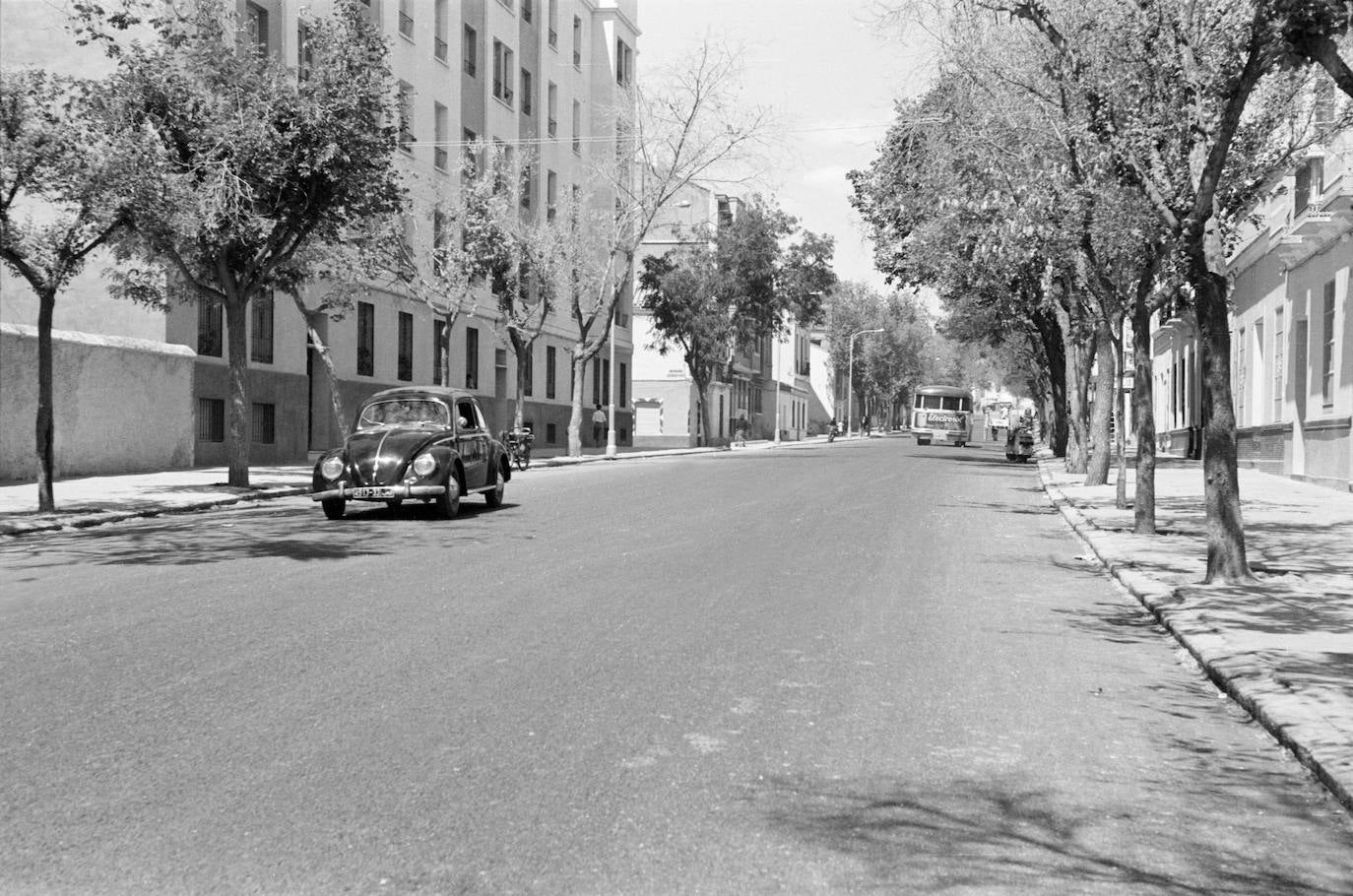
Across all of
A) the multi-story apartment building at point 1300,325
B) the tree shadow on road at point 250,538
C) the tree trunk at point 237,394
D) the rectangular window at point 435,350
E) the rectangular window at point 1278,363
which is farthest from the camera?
the rectangular window at point 435,350

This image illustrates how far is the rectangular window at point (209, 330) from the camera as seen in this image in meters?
28.2

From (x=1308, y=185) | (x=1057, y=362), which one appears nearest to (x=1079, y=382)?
(x=1308, y=185)

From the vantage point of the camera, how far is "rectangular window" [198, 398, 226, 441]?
28531 mm

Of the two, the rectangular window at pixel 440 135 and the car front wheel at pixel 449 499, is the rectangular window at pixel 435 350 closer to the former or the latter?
the rectangular window at pixel 440 135

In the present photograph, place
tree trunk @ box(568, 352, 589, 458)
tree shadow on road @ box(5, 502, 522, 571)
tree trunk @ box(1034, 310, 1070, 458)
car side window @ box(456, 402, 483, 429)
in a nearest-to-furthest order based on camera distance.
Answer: tree shadow on road @ box(5, 502, 522, 571)
car side window @ box(456, 402, 483, 429)
tree trunk @ box(1034, 310, 1070, 458)
tree trunk @ box(568, 352, 589, 458)

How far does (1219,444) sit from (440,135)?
32853 mm

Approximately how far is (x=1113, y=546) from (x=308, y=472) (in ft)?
57.9

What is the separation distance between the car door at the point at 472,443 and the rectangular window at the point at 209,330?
12088mm

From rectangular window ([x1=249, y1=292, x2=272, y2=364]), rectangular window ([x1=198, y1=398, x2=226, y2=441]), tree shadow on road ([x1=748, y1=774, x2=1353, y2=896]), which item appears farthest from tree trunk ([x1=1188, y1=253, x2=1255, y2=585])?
rectangular window ([x1=249, y1=292, x2=272, y2=364])

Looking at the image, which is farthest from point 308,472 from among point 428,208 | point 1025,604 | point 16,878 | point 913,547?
point 16,878

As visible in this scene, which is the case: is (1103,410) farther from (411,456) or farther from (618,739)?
(618,739)

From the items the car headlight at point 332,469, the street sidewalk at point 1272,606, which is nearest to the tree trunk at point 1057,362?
the street sidewalk at point 1272,606

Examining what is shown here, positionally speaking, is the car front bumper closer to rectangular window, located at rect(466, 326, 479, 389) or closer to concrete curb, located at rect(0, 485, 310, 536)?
concrete curb, located at rect(0, 485, 310, 536)

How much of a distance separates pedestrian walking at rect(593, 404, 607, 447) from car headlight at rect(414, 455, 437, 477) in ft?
95.7
